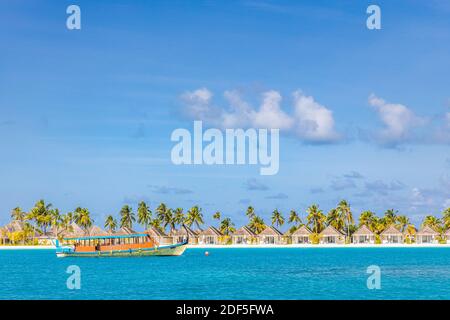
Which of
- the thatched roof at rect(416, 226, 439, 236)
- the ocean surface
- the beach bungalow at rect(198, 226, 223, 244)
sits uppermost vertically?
the ocean surface

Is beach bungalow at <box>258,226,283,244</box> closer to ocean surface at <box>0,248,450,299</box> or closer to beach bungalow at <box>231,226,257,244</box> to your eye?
beach bungalow at <box>231,226,257,244</box>

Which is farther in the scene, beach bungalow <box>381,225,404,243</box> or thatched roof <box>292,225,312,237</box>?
thatched roof <box>292,225,312,237</box>

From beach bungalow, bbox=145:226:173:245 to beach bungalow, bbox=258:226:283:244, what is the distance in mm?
21205

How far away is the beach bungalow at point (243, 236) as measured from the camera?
145875 mm

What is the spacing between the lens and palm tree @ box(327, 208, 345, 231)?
14400cm

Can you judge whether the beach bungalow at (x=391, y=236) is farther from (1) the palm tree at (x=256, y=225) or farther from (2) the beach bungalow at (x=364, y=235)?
(1) the palm tree at (x=256, y=225)

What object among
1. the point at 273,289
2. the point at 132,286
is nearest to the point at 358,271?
the point at 273,289

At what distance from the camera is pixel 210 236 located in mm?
148500

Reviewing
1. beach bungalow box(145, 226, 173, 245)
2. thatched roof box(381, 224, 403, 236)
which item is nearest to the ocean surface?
beach bungalow box(145, 226, 173, 245)

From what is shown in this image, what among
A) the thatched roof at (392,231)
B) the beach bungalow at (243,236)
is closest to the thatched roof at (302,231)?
the beach bungalow at (243,236)

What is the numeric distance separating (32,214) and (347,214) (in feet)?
246

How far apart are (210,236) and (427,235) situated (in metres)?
49.9
